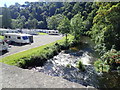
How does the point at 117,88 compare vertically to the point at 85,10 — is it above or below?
below

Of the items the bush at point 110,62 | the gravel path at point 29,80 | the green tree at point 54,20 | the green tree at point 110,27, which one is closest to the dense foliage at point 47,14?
the green tree at point 54,20

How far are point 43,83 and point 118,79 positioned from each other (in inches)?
330

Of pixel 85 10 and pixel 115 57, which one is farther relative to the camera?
pixel 85 10

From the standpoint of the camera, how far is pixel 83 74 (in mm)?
9828

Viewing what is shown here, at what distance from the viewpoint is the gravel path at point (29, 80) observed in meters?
1.89

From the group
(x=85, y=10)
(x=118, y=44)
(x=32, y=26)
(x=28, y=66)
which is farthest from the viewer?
(x=32, y=26)

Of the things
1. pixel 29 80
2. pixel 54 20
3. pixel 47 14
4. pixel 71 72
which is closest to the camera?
pixel 29 80

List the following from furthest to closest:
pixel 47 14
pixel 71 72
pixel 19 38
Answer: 1. pixel 47 14
2. pixel 19 38
3. pixel 71 72

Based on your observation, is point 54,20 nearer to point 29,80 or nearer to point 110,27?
point 110,27

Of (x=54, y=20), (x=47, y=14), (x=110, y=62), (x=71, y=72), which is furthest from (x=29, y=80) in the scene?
(x=47, y=14)

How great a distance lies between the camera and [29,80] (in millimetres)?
2064

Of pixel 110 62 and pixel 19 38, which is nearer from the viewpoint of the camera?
pixel 110 62

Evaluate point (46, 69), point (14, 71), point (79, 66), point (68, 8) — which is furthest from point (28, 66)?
point (68, 8)

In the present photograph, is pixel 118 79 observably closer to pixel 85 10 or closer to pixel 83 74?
pixel 83 74
